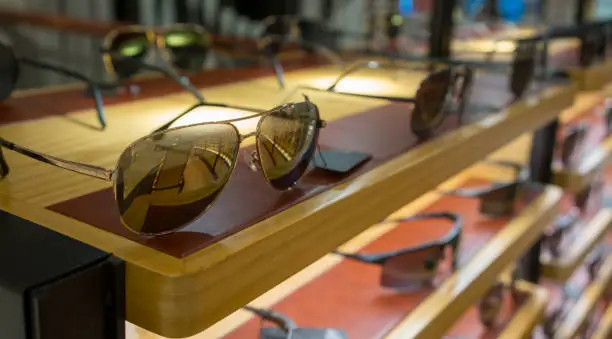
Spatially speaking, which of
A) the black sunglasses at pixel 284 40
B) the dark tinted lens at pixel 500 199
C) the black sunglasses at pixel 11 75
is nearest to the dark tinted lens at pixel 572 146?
the dark tinted lens at pixel 500 199

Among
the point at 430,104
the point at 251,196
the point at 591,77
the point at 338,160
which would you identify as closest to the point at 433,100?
the point at 430,104

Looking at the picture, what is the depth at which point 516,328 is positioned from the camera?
90 centimetres

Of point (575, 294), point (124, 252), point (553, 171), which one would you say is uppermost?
point (124, 252)

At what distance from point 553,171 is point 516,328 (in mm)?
399

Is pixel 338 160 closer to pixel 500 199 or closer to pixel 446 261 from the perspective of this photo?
pixel 446 261

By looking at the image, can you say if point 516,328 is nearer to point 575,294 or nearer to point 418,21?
point 575,294

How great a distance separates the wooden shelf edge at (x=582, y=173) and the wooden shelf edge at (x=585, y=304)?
0.22m

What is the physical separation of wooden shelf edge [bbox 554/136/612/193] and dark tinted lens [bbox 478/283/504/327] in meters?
0.37

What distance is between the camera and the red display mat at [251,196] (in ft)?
1.29

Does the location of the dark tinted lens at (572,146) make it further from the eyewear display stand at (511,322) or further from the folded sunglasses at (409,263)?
the folded sunglasses at (409,263)

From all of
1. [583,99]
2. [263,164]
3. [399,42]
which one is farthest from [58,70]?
[583,99]

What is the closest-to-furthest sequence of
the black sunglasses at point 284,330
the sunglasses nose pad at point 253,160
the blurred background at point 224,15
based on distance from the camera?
1. the sunglasses nose pad at point 253,160
2. the black sunglasses at point 284,330
3. the blurred background at point 224,15

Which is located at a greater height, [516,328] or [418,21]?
[418,21]

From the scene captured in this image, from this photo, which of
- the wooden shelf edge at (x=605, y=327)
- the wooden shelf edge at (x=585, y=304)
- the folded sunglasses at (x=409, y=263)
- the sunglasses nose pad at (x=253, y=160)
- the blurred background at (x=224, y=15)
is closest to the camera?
the sunglasses nose pad at (x=253, y=160)
